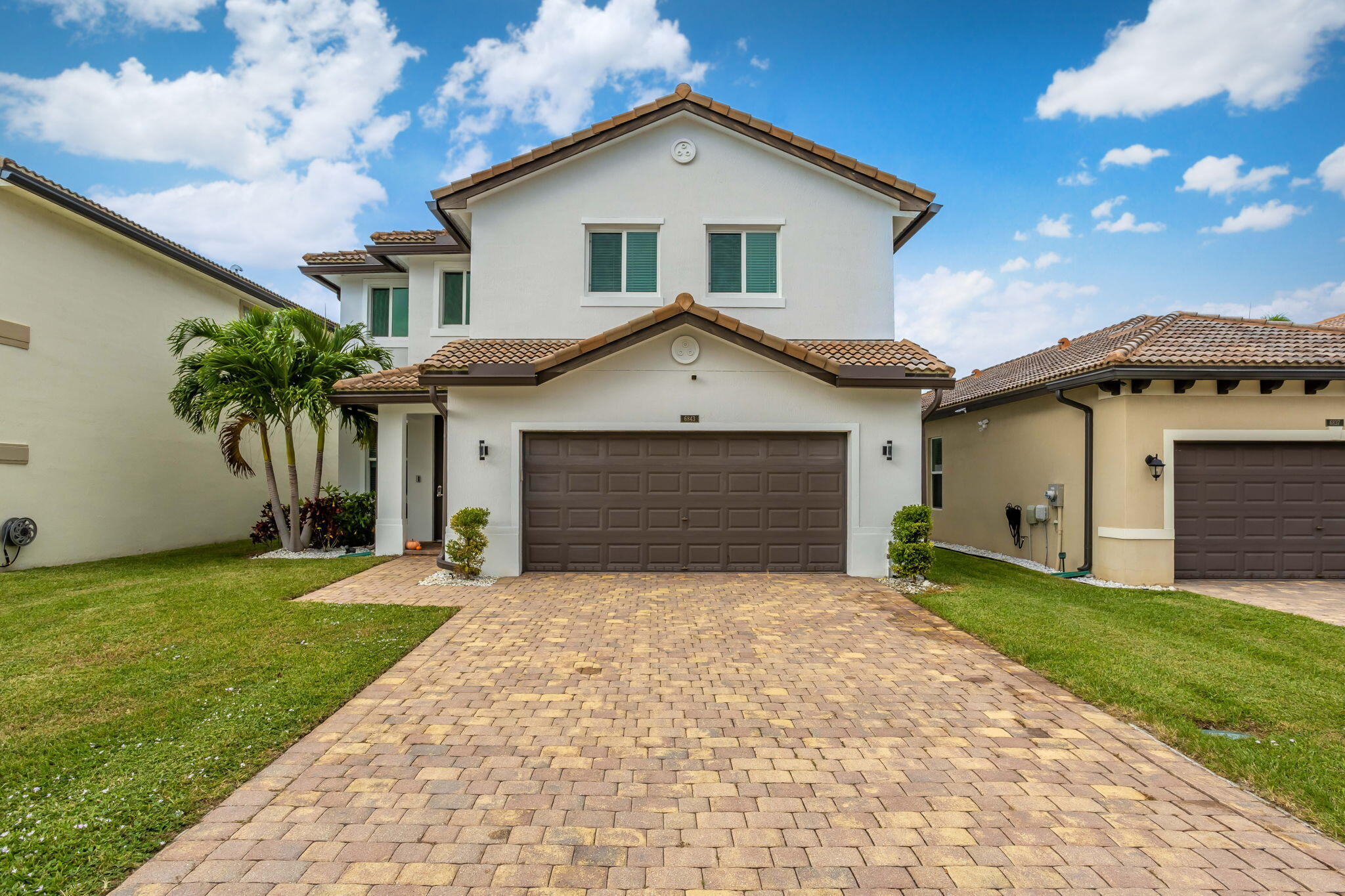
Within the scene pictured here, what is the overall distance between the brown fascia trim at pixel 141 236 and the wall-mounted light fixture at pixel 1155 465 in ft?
64.3

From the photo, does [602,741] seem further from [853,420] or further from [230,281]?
[230,281]

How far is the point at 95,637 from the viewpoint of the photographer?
23.1 ft

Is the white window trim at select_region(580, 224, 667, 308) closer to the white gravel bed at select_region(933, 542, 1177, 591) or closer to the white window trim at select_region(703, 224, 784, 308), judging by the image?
the white window trim at select_region(703, 224, 784, 308)

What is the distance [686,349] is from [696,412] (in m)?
1.14

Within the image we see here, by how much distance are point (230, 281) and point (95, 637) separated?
1215cm

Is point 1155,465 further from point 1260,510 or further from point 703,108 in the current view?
point 703,108

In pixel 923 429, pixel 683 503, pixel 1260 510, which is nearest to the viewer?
pixel 1260 510

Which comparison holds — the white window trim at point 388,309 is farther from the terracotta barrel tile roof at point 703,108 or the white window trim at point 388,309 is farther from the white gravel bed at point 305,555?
the white gravel bed at point 305,555

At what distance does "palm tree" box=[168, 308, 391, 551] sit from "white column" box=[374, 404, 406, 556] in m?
1.18

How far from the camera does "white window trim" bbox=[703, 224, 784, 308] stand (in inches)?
483

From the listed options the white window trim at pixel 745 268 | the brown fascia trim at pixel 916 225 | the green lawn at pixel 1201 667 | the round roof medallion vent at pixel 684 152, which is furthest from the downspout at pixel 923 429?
the round roof medallion vent at pixel 684 152

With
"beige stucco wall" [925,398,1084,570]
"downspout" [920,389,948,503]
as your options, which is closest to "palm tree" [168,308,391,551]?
"downspout" [920,389,948,503]

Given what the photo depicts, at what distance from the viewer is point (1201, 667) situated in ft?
20.6

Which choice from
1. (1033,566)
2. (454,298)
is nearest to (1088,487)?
(1033,566)
